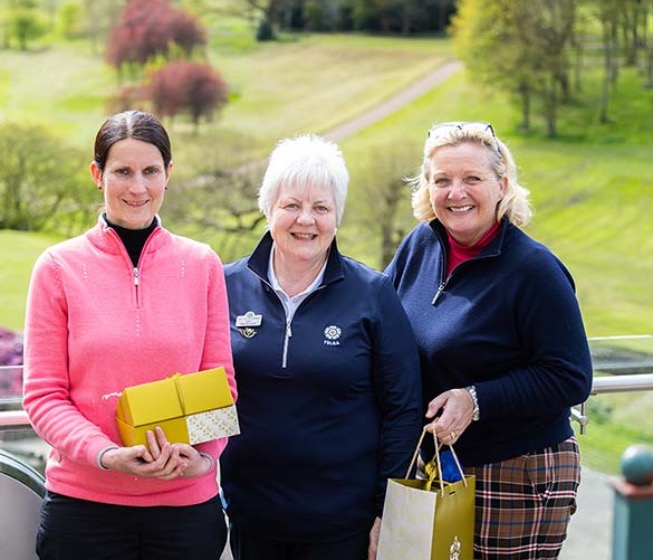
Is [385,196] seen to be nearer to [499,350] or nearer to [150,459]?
[499,350]

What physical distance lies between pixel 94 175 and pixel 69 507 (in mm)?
579

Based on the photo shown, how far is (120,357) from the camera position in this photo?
5.91ft

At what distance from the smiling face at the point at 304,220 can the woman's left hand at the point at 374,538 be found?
509 millimetres

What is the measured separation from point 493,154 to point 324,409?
59cm

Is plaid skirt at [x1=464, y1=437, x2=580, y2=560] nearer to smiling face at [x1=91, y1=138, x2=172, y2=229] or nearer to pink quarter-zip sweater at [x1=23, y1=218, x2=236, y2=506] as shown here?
pink quarter-zip sweater at [x1=23, y1=218, x2=236, y2=506]

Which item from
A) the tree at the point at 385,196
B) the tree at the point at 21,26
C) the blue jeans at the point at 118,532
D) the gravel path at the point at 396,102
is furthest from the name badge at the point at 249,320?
the tree at the point at 21,26

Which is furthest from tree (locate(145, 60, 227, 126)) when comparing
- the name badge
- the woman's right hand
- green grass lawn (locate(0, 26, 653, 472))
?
the woman's right hand

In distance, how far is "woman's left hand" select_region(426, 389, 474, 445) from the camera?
2.00m

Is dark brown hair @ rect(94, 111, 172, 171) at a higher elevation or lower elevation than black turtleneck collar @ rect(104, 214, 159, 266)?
higher

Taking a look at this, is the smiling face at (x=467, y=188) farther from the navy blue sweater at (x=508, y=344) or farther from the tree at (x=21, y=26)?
the tree at (x=21, y=26)

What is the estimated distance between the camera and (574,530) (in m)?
2.65

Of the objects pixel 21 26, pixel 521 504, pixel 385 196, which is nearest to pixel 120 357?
pixel 521 504

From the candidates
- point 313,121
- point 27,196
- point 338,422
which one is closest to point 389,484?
point 338,422

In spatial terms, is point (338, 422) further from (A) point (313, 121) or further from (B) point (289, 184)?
(A) point (313, 121)
